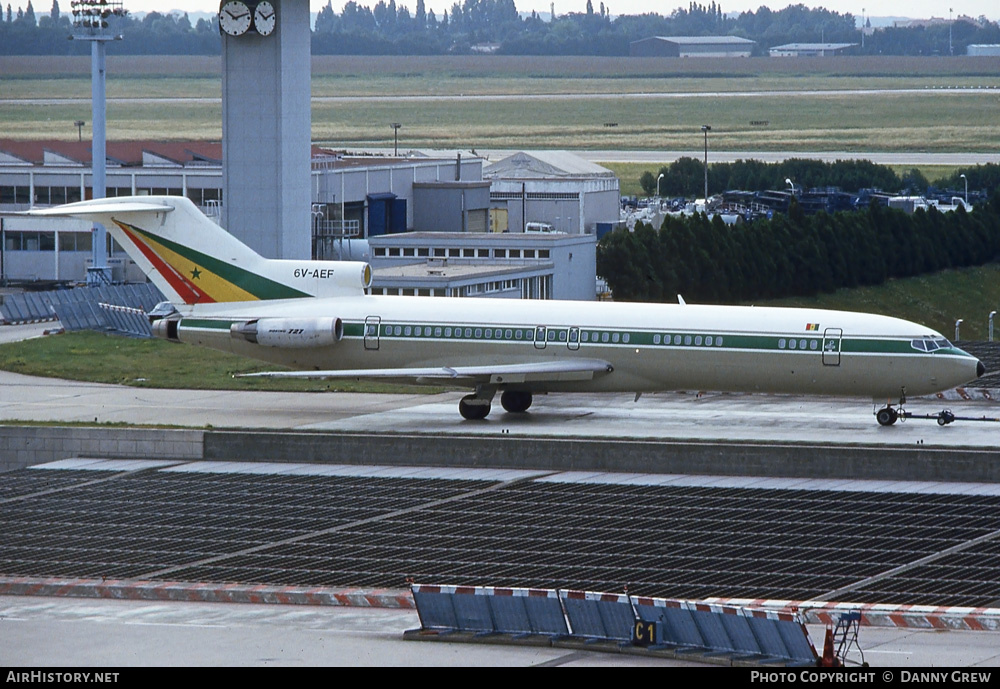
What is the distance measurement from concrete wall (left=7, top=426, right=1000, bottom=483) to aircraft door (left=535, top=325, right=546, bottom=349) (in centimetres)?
582

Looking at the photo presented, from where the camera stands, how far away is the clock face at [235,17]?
59062mm

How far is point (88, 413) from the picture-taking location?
4438cm

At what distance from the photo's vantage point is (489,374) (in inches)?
1686

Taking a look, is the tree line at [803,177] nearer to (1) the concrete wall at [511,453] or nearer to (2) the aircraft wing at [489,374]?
(2) the aircraft wing at [489,374]

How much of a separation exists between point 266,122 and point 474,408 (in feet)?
67.7

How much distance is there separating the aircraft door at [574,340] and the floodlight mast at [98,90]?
3653 cm

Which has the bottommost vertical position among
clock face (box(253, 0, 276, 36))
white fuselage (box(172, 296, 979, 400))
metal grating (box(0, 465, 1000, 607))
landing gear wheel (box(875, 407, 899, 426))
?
metal grating (box(0, 465, 1000, 607))

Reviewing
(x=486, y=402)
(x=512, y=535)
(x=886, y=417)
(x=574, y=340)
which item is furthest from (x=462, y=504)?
(x=886, y=417)

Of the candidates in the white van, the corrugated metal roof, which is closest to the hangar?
the corrugated metal roof

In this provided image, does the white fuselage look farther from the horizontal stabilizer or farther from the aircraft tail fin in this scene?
the horizontal stabilizer

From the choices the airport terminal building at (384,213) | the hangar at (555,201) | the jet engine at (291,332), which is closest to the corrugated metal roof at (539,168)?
the hangar at (555,201)

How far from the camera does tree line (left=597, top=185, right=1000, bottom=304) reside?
247 ft
